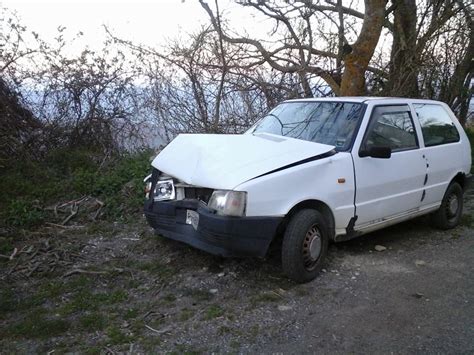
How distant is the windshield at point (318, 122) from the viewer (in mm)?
4801

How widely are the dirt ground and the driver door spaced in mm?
499

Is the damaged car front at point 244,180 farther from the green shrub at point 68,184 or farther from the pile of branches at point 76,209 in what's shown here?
the green shrub at point 68,184

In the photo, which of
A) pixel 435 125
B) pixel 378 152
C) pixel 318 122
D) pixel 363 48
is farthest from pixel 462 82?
pixel 378 152

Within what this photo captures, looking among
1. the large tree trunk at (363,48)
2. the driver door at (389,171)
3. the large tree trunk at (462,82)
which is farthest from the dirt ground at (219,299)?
the large tree trunk at (462,82)

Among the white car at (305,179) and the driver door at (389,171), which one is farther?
the driver door at (389,171)

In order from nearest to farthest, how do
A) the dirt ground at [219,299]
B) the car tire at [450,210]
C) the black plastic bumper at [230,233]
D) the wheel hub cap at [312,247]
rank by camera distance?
the dirt ground at [219,299], the black plastic bumper at [230,233], the wheel hub cap at [312,247], the car tire at [450,210]

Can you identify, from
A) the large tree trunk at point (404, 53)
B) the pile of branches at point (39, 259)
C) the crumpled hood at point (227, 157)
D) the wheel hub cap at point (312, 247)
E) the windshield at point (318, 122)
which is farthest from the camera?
the large tree trunk at point (404, 53)

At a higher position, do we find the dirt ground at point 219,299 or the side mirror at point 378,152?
the side mirror at point 378,152

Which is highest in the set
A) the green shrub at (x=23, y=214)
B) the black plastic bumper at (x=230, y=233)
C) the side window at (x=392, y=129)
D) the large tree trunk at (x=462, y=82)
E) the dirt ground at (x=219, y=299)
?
the large tree trunk at (x=462, y=82)

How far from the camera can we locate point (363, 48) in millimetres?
8695

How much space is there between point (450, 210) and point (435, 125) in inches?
43.1

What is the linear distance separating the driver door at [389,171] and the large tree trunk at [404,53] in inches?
217

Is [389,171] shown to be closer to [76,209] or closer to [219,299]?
[219,299]

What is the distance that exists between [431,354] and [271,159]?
1.94 meters
